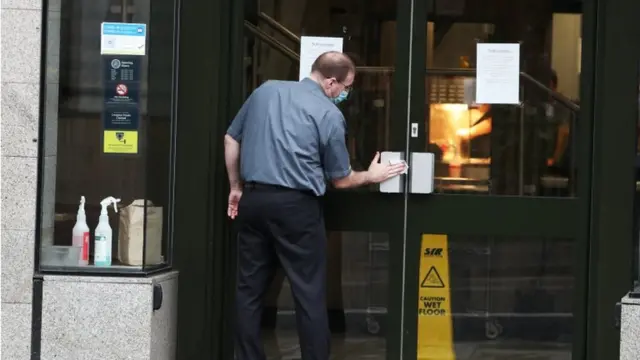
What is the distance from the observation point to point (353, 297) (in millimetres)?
6090

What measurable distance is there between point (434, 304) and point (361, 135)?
101cm

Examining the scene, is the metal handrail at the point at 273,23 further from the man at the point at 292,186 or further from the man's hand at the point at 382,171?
the man's hand at the point at 382,171

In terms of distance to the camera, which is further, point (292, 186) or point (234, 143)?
point (234, 143)

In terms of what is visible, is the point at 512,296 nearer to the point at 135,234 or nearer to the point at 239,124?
the point at 239,124

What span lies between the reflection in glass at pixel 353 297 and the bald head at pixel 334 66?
0.90m

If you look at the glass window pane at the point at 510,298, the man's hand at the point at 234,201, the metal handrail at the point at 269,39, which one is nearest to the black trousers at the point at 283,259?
the man's hand at the point at 234,201

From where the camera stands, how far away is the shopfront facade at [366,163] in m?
5.75

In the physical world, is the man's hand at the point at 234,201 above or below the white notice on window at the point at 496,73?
below

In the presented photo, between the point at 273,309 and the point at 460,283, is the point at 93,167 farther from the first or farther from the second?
the point at 460,283

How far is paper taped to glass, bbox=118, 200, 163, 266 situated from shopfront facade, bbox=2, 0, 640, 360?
0.04 feet

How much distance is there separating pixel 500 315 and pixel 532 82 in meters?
1.28

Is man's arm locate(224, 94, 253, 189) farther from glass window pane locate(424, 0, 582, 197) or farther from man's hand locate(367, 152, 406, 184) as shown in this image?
glass window pane locate(424, 0, 582, 197)

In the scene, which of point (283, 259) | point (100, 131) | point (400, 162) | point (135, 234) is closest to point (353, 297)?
point (283, 259)

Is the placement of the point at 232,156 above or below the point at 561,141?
below
